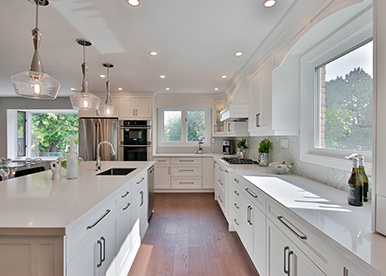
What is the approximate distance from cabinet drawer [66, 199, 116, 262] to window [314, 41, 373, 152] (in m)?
1.82

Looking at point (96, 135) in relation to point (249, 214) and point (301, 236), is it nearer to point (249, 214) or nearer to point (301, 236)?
point (249, 214)

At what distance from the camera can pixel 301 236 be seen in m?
1.05

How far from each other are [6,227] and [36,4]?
172 centimetres

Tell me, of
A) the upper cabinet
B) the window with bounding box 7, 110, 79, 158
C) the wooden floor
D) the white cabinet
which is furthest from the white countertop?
the window with bounding box 7, 110, 79, 158

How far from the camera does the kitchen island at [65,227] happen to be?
0.91m

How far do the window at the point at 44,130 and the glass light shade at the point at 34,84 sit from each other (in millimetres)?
4602

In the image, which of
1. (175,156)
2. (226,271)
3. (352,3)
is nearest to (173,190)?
(175,156)

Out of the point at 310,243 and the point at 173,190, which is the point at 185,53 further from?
the point at 173,190

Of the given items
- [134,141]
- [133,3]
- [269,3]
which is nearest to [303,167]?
[269,3]

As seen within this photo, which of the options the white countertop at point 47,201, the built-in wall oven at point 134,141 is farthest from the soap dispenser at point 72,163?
the built-in wall oven at point 134,141

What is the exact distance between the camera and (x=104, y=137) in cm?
469

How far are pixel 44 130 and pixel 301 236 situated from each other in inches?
273

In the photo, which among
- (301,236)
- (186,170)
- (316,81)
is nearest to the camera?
(301,236)

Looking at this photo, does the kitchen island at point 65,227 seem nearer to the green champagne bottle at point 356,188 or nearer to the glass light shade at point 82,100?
the glass light shade at point 82,100
